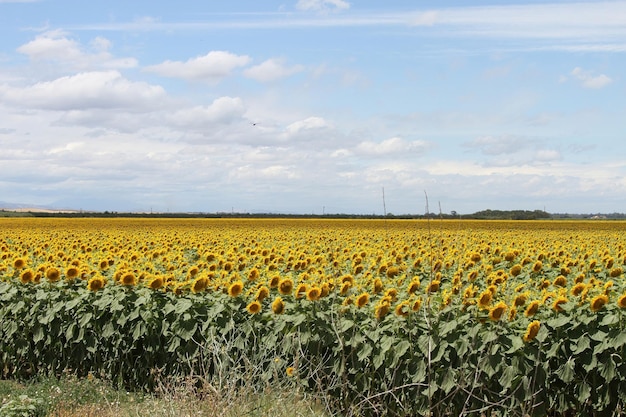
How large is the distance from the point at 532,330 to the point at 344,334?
1.81 m

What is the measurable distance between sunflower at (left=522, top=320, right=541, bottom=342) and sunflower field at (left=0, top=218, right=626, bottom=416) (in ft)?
0.04

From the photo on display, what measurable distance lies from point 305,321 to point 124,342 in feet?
8.14

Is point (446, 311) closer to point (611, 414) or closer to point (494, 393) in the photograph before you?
Answer: point (494, 393)

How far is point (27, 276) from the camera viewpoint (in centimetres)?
971

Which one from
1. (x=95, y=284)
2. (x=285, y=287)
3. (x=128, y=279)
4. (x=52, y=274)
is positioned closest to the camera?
(x=285, y=287)

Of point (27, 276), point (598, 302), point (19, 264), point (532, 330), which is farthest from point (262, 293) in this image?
→ point (19, 264)

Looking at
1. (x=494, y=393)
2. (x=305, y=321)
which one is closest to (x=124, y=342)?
(x=305, y=321)

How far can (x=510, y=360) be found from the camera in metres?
6.75

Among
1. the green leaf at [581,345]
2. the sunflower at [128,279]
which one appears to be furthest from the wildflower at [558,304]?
the sunflower at [128,279]

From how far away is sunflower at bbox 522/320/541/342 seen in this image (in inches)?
260

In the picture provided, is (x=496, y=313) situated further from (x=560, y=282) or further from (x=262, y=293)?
(x=262, y=293)

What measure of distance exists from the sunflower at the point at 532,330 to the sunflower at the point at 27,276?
21.7ft

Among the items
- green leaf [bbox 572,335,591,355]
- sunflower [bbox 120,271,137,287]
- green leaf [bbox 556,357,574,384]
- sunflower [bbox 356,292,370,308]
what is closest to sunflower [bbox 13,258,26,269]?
sunflower [bbox 120,271,137,287]

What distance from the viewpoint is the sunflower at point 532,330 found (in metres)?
6.60
